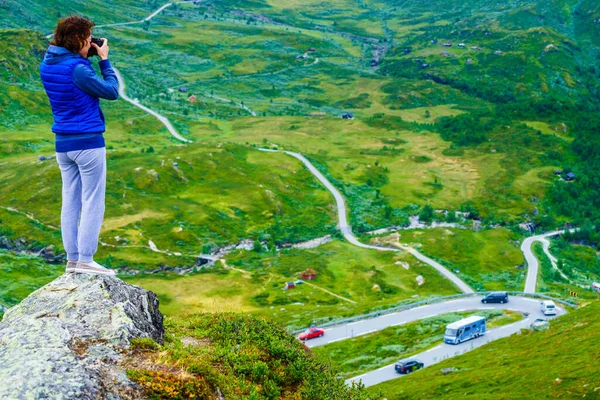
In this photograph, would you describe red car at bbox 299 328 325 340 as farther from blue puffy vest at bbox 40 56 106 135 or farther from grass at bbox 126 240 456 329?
blue puffy vest at bbox 40 56 106 135

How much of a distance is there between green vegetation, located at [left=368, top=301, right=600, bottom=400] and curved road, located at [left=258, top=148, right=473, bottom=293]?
168ft

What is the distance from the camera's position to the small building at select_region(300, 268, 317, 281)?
11150 centimetres

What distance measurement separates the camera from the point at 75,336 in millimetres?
14227

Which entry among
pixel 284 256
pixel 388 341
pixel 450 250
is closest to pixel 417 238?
pixel 450 250

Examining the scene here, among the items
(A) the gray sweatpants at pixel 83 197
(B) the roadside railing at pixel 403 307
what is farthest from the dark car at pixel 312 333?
(A) the gray sweatpants at pixel 83 197

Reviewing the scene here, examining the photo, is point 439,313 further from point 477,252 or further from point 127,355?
point 127,355

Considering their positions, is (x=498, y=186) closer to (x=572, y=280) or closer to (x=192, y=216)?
(x=572, y=280)

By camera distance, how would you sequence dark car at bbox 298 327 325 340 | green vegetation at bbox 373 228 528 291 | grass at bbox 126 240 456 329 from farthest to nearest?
green vegetation at bbox 373 228 528 291 → grass at bbox 126 240 456 329 → dark car at bbox 298 327 325 340

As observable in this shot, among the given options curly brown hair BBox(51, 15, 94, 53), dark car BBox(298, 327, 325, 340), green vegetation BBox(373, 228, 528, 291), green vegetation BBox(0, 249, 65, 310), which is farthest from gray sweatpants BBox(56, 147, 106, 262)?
green vegetation BBox(373, 228, 528, 291)

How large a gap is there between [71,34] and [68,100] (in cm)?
165

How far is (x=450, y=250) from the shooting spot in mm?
129250

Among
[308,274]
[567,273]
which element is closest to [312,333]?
[308,274]

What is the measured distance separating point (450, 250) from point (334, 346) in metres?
63.5

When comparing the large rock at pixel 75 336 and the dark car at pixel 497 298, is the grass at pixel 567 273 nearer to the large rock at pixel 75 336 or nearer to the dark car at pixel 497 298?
the dark car at pixel 497 298
